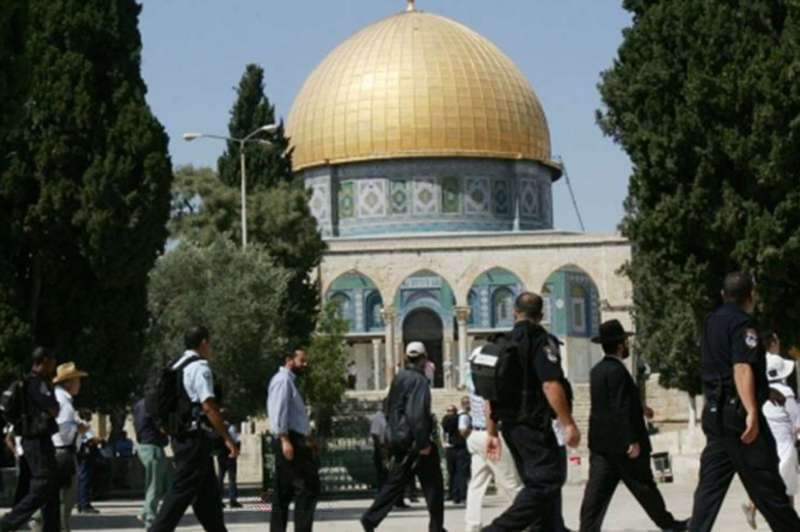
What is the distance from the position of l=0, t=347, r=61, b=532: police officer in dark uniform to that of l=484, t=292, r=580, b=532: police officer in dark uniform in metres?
3.96

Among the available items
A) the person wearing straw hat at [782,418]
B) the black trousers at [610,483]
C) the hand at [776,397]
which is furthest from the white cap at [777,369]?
the black trousers at [610,483]

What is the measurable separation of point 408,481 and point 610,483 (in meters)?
2.34

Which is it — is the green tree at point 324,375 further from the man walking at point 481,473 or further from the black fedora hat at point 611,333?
the black fedora hat at point 611,333

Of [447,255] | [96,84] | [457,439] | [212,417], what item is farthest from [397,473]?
[447,255]

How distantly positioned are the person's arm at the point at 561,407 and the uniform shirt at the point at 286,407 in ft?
10.2

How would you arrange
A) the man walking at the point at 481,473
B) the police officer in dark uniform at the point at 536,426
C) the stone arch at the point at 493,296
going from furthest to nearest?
the stone arch at the point at 493,296
the man walking at the point at 481,473
the police officer in dark uniform at the point at 536,426

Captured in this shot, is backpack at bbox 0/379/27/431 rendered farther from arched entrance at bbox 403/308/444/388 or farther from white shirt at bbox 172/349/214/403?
arched entrance at bbox 403/308/444/388

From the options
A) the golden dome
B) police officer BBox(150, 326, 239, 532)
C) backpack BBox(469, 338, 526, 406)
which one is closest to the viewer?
backpack BBox(469, 338, 526, 406)

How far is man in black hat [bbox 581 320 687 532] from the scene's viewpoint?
1185 centimetres

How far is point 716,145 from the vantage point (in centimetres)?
2145

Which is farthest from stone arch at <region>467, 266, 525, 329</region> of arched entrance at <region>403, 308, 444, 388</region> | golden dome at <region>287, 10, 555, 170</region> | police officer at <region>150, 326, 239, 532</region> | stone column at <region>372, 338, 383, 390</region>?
police officer at <region>150, 326, 239, 532</region>

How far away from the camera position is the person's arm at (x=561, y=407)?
33.0ft

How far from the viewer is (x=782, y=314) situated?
859 inches

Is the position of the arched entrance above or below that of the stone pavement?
above
